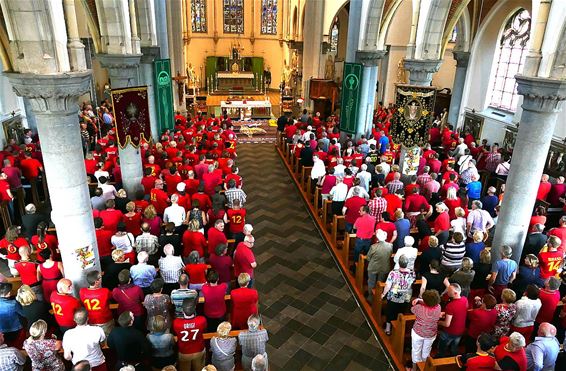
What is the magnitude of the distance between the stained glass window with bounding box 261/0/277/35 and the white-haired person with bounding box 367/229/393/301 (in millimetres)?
28373

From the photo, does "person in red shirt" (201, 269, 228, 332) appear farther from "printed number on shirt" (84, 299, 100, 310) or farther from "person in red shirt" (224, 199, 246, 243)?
"person in red shirt" (224, 199, 246, 243)

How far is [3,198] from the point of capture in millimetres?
9180

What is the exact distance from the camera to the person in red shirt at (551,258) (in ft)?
21.4

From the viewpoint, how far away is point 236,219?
8.01 meters

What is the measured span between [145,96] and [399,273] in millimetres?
6270

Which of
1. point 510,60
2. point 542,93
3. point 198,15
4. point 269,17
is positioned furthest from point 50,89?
point 269,17

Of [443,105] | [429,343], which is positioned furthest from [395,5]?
[429,343]

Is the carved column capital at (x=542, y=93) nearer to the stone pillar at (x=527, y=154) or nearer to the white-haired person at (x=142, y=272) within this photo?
the stone pillar at (x=527, y=154)

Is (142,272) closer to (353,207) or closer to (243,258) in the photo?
(243,258)

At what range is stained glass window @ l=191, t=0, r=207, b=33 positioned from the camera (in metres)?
31.1

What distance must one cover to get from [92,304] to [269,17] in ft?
99.6

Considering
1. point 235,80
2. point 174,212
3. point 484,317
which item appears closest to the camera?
point 484,317

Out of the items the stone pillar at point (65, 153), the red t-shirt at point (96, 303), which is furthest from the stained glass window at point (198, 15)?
the red t-shirt at point (96, 303)

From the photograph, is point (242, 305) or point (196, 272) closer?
point (242, 305)
